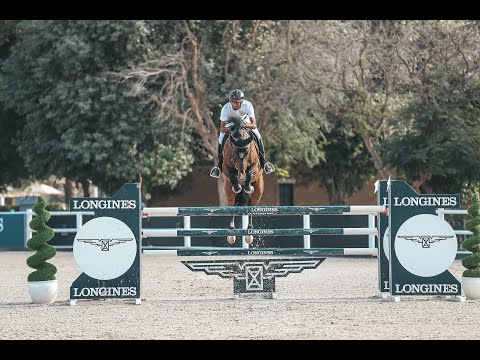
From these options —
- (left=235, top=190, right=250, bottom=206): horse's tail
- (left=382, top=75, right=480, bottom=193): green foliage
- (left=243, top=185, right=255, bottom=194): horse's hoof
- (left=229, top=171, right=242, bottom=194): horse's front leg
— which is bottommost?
(left=235, top=190, right=250, bottom=206): horse's tail

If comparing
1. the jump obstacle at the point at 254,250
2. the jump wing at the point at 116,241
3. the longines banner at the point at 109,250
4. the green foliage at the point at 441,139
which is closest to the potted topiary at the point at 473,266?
the jump obstacle at the point at 254,250

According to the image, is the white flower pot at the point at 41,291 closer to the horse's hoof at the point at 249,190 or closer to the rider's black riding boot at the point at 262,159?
the horse's hoof at the point at 249,190

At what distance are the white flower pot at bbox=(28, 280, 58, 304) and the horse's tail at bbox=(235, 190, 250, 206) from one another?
3.03 meters

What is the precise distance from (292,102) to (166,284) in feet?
45.6

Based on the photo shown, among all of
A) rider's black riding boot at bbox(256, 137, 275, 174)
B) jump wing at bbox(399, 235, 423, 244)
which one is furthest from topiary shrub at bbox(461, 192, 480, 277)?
rider's black riding boot at bbox(256, 137, 275, 174)

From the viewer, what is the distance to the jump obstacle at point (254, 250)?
1299 centimetres

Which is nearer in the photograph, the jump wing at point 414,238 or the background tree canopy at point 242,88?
the jump wing at point 414,238

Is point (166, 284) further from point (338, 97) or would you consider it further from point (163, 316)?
point (338, 97)

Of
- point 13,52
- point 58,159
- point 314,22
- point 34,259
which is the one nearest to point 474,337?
point 34,259

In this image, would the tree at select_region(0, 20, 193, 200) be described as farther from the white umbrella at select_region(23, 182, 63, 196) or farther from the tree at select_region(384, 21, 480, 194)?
the white umbrella at select_region(23, 182, 63, 196)

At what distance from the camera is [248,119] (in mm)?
13883

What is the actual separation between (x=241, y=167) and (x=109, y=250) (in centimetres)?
222

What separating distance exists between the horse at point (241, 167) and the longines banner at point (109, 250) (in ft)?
5.01

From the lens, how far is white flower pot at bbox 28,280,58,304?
42.9 ft
